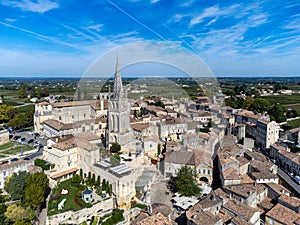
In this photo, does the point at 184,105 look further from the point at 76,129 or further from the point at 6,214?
the point at 6,214

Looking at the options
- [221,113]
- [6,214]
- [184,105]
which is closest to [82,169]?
[6,214]

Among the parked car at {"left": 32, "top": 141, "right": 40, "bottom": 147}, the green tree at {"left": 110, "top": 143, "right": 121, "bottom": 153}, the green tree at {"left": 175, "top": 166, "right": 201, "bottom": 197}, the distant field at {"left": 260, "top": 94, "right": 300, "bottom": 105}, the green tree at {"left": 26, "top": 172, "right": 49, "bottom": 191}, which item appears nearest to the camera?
the green tree at {"left": 26, "top": 172, "right": 49, "bottom": 191}

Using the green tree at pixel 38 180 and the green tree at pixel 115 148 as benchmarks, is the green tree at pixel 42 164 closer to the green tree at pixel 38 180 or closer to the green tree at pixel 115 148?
the green tree at pixel 38 180

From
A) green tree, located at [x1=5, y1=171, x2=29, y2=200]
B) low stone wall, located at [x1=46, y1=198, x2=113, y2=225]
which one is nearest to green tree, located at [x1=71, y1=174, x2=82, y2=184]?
green tree, located at [x1=5, y1=171, x2=29, y2=200]

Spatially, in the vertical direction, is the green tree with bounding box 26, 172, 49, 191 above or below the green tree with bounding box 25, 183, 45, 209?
above

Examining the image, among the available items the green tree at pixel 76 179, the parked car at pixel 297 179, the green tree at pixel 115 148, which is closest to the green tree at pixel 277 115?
the parked car at pixel 297 179

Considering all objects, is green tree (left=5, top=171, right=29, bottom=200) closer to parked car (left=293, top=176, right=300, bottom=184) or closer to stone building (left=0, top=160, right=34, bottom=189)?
stone building (left=0, top=160, right=34, bottom=189)
